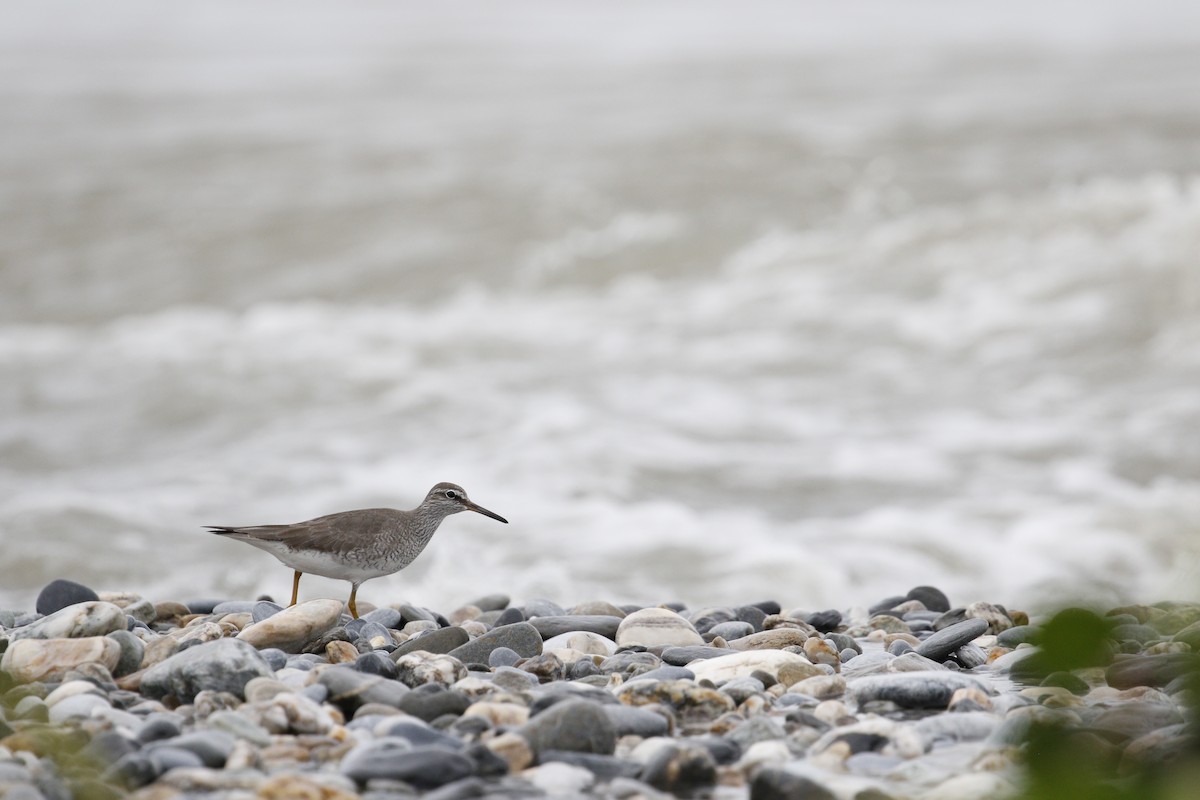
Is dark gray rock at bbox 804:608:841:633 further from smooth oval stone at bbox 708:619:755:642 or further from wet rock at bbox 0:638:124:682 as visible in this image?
wet rock at bbox 0:638:124:682

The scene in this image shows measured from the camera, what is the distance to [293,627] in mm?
4301

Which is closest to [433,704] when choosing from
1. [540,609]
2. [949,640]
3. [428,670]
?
[428,670]

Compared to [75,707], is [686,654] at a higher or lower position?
higher

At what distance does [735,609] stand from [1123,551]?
12.6 feet

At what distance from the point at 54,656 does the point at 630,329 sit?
32.4 ft

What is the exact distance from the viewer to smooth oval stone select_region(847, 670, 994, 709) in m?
3.87

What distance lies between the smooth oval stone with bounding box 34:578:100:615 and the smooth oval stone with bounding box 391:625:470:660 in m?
1.30

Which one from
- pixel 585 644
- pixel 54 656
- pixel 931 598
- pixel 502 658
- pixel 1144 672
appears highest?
pixel 931 598

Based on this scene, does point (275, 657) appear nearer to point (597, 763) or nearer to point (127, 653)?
point (127, 653)

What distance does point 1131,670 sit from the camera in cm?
386

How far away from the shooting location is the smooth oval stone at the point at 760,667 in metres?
4.14

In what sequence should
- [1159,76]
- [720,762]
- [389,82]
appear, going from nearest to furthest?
1. [720,762]
2. [1159,76]
3. [389,82]

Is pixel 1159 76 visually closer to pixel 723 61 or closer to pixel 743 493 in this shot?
pixel 723 61

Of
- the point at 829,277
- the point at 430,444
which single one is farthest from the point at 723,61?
the point at 430,444
